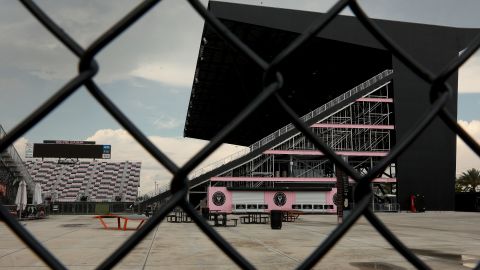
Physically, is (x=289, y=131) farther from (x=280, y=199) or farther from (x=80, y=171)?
(x=80, y=171)

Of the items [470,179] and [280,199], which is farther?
[470,179]

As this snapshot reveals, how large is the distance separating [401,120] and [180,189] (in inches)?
1822

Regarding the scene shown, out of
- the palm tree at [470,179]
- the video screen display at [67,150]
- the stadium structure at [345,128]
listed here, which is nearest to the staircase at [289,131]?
the stadium structure at [345,128]

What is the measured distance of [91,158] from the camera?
82500 millimetres

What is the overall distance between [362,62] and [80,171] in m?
57.1

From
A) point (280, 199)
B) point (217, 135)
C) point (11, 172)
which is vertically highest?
point (11, 172)

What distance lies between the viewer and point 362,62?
46.2 meters

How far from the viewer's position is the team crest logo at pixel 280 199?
1485 inches

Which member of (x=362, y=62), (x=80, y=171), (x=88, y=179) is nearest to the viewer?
(x=362, y=62)

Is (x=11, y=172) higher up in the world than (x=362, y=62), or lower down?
lower down

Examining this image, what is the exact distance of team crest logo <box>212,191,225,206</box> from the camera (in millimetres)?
38188

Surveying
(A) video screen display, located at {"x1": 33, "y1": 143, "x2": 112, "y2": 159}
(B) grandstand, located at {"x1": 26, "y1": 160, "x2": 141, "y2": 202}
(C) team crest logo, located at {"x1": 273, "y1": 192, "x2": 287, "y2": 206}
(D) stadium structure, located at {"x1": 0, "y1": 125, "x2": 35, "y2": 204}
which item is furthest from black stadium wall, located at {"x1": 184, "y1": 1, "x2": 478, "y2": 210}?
(A) video screen display, located at {"x1": 33, "y1": 143, "x2": 112, "y2": 159}

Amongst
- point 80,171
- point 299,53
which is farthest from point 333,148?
point 80,171

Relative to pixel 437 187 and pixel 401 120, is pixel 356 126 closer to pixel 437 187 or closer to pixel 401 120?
pixel 401 120
